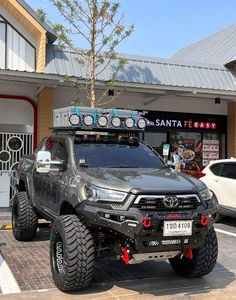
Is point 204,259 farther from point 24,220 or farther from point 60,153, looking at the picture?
point 24,220

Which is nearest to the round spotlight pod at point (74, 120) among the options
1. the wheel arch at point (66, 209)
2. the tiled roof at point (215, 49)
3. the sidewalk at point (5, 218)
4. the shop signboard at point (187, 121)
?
the wheel arch at point (66, 209)

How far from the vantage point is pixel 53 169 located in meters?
6.05

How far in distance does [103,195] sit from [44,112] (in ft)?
28.1

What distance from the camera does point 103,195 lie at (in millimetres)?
4957

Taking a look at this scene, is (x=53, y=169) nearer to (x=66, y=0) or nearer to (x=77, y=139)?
(x=77, y=139)

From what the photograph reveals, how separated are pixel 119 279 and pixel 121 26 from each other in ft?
24.0

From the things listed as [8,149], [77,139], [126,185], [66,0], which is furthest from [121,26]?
[126,185]

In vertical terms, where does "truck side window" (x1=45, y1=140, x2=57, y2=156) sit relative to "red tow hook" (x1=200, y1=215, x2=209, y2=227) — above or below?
above

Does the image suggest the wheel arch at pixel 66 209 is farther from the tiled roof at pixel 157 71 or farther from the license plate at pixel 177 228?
the tiled roof at pixel 157 71

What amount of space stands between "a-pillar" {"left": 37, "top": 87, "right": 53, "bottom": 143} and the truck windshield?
6888 millimetres

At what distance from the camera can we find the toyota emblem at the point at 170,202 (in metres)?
4.91

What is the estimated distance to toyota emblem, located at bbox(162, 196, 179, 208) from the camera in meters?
4.91

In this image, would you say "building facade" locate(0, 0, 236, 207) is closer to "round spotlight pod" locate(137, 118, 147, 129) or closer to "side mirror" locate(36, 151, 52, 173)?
"round spotlight pod" locate(137, 118, 147, 129)

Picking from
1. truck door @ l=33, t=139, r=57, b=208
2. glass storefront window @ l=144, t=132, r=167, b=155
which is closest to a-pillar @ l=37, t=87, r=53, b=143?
glass storefront window @ l=144, t=132, r=167, b=155
